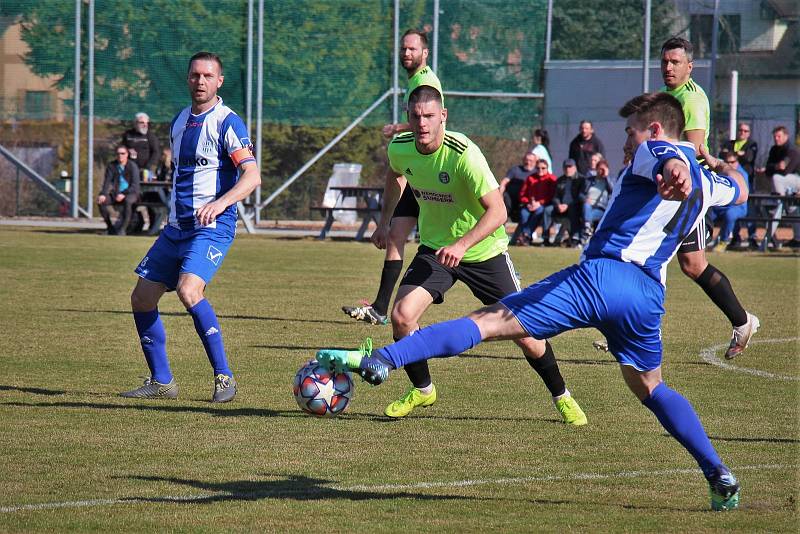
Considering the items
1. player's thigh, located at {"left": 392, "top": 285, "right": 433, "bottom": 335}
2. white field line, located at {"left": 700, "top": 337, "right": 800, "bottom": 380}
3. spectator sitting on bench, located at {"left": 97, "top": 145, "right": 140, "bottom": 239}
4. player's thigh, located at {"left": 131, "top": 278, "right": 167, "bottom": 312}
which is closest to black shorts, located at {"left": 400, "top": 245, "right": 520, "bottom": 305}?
player's thigh, located at {"left": 392, "top": 285, "right": 433, "bottom": 335}

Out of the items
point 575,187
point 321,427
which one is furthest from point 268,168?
point 321,427

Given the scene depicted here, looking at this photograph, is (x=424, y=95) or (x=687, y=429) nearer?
(x=687, y=429)

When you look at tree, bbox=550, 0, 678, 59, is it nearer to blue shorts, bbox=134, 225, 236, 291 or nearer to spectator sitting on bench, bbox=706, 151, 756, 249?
spectator sitting on bench, bbox=706, 151, 756, 249

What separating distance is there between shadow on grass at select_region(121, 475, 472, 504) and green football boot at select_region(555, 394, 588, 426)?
180cm

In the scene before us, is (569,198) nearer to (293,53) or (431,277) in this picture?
(293,53)

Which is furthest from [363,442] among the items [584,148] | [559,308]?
[584,148]

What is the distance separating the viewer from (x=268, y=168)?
88.1 ft

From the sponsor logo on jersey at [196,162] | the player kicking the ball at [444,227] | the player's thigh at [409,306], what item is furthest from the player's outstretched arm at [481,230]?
the sponsor logo on jersey at [196,162]

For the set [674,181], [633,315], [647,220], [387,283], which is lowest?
[387,283]

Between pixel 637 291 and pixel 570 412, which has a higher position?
pixel 637 291

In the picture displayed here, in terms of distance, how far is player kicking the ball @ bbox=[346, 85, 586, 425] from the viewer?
6.73 metres

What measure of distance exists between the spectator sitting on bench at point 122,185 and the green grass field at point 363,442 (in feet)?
34.9

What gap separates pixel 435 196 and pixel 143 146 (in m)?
16.6

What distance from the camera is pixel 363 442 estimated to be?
244 inches
